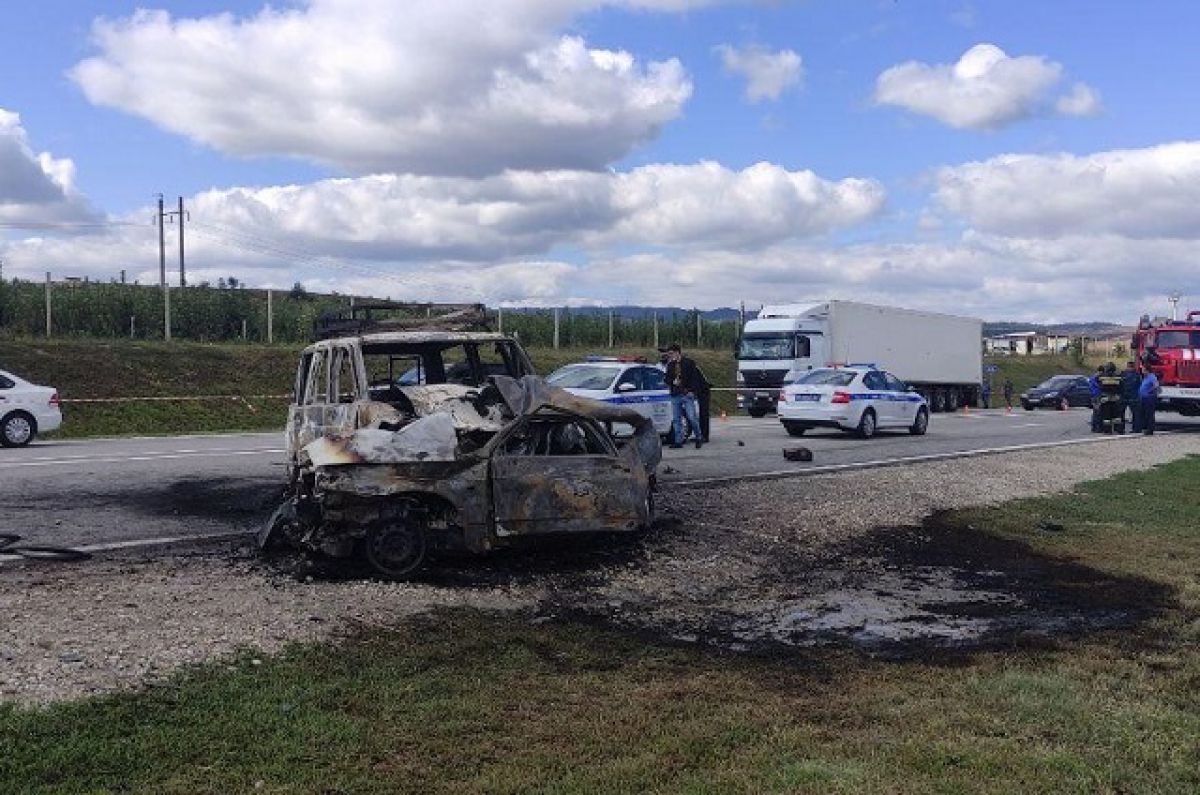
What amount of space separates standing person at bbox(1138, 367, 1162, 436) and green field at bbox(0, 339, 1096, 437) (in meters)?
21.8

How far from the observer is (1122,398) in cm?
2812

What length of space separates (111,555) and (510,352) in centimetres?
392

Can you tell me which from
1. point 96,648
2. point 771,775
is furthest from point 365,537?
point 771,775

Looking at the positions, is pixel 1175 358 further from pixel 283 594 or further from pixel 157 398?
pixel 283 594

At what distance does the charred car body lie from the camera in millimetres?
8336

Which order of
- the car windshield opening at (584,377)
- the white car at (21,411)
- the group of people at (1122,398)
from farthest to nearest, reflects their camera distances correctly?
the group of people at (1122,398) < the white car at (21,411) < the car windshield opening at (584,377)

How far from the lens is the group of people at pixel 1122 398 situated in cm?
2792

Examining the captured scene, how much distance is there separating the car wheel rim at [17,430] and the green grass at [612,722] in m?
15.8

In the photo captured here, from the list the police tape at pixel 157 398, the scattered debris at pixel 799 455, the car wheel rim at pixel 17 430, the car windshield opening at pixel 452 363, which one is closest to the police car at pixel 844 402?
the scattered debris at pixel 799 455

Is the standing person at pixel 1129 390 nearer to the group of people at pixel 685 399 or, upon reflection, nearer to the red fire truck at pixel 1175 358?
the red fire truck at pixel 1175 358

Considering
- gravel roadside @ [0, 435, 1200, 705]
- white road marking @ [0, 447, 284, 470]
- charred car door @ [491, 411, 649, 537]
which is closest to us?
gravel roadside @ [0, 435, 1200, 705]

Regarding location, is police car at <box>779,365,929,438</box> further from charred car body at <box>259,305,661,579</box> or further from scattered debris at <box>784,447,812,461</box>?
charred car body at <box>259,305,661,579</box>

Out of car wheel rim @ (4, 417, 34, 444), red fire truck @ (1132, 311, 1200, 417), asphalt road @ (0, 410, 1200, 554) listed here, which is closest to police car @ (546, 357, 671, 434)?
asphalt road @ (0, 410, 1200, 554)

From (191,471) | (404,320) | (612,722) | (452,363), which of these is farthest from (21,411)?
(612,722)
